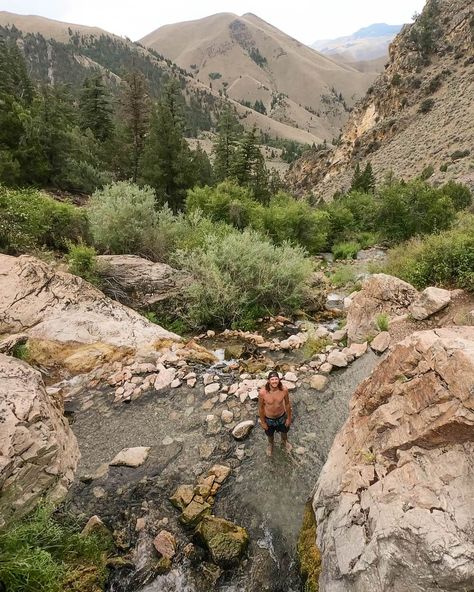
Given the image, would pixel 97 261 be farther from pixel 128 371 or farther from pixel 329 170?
pixel 329 170

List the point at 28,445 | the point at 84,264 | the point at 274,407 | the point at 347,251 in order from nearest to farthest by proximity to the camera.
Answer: the point at 28,445 → the point at 274,407 → the point at 84,264 → the point at 347,251

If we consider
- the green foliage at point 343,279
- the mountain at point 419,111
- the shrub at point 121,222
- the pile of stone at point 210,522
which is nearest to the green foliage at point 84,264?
the shrub at point 121,222

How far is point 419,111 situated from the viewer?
6047 cm

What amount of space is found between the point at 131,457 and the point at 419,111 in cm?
7122

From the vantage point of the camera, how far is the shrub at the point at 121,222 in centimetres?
1523

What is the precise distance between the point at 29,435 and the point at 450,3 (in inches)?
3860

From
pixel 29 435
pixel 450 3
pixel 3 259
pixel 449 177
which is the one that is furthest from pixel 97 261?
pixel 450 3

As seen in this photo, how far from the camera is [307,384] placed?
29.9ft

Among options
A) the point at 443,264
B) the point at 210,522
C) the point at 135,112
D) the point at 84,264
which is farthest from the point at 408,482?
the point at 135,112

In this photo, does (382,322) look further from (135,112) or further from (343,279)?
(135,112)

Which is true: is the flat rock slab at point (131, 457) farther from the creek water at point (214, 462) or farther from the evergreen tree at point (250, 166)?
the evergreen tree at point (250, 166)

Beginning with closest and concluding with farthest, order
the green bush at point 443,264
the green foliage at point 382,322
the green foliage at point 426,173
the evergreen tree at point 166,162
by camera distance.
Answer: the green foliage at point 382,322 → the green bush at point 443,264 → the evergreen tree at point 166,162 → the green foliage at point 426,173

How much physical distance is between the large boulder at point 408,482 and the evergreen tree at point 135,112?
28.7 meters

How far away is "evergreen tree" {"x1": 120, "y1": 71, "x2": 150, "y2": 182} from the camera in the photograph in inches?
1152
